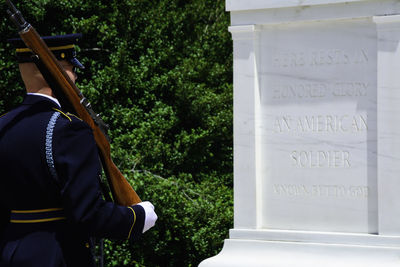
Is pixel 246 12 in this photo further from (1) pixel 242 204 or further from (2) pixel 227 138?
(2) pixel 227 138

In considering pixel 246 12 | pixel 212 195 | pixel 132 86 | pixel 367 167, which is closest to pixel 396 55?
pixel 367 167

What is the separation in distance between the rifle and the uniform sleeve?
0.17 metres

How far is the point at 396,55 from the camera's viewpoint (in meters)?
4.93

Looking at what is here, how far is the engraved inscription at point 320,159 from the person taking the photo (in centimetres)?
514

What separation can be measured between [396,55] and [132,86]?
5467mm

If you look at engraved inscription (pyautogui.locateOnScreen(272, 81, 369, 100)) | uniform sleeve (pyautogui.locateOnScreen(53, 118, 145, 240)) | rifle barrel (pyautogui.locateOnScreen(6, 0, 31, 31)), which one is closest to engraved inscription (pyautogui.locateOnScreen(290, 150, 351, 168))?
engraved inscription (pyautogui.locateOnScreen(272, 81, 369, 100))

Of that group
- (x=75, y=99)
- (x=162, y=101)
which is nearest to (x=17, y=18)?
(x=75, y=99)

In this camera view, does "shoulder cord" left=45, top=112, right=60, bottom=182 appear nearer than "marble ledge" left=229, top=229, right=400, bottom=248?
Yes

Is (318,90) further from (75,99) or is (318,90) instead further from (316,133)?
(75,99)

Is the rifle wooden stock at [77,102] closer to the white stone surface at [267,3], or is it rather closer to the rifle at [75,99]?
the rifle at [75,99]

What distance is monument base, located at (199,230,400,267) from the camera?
489 centimetres

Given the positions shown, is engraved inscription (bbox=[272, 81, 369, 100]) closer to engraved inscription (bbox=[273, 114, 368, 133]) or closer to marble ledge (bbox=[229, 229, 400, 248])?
engraved inscription (bbox=[273, 114, 368, 133])

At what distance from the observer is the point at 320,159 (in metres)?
5.21

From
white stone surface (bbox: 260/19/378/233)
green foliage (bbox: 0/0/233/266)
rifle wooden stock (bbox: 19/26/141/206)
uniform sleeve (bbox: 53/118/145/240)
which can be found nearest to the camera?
uniform sleeve (bbox: 53/118/145/240)
